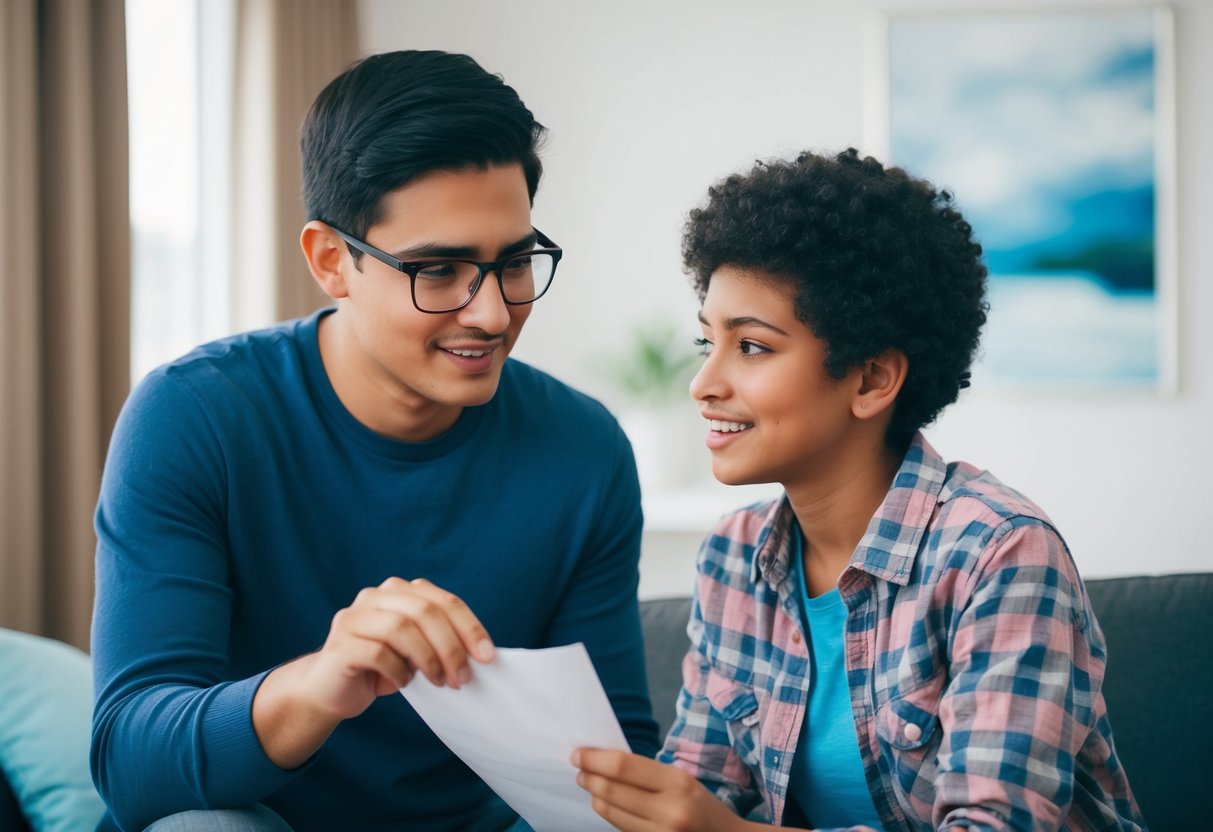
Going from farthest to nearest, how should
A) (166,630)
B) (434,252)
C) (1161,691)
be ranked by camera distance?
(1161,691) → (434,252) → (166,630)

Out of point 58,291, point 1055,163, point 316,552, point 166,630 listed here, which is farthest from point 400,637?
point 1055,163

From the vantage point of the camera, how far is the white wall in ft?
12.4

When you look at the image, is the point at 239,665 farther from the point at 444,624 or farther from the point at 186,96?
the point at 186,96

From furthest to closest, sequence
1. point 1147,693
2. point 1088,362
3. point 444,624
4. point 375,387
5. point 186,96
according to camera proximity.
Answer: point 1088,362
point 186,96
point 1147,693
point 375,387
point 444,624

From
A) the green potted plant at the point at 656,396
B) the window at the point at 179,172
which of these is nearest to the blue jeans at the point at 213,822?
the window at the point at 179,172

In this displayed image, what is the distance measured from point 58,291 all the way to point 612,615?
5.41 ft

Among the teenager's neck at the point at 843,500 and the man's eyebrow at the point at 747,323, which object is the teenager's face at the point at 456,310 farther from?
the teenager's neck at the point at 843,500

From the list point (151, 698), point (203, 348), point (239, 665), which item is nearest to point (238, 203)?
point (203, 348)

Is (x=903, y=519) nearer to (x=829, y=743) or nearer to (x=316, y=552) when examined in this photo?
(x=829, y=743)

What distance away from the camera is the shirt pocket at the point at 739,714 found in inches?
60.9

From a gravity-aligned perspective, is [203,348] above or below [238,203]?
below

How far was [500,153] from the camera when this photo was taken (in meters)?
1.52

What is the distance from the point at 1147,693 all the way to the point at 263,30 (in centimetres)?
288

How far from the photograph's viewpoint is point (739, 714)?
1554 millimetres
